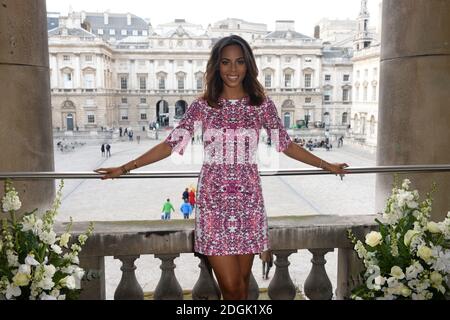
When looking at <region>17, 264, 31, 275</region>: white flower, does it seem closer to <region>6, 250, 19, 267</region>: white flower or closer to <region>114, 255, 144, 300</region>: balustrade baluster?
<region>6, 250, 19, 267</region>: white flower

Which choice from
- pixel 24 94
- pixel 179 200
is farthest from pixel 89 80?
pixel 24 94

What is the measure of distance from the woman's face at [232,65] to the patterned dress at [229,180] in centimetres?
10

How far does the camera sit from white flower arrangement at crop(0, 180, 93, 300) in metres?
1.89

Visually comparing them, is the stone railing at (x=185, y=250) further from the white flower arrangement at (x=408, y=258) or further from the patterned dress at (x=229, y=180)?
the white flower arrangement at (x=408, y=258)

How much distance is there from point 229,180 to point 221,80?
0.49 meters

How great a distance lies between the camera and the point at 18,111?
2.95 metres

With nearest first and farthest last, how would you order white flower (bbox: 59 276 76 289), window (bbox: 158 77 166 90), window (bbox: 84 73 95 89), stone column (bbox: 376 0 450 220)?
white flower (bbox: 59 276 76 289), stone column (bbox: 376 0 450 220), window (bbox: 84 73 95 89), window (bbox: 158 77 166 90)

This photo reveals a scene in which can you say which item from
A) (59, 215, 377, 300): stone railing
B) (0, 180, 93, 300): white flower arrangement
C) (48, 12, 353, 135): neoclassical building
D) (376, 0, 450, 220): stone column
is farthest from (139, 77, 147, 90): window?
(0, 180, 93, 300): white flower arrangement

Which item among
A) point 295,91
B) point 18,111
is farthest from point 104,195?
point 295,91

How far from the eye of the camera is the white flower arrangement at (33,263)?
189 cm

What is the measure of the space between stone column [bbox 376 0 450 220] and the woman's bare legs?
137cm

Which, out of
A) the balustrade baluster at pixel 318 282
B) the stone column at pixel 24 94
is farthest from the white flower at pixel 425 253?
the stone column at pixel 24 94

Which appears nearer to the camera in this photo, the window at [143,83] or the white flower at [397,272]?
the white flower at [397,272]

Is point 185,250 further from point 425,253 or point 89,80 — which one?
point 89,80
